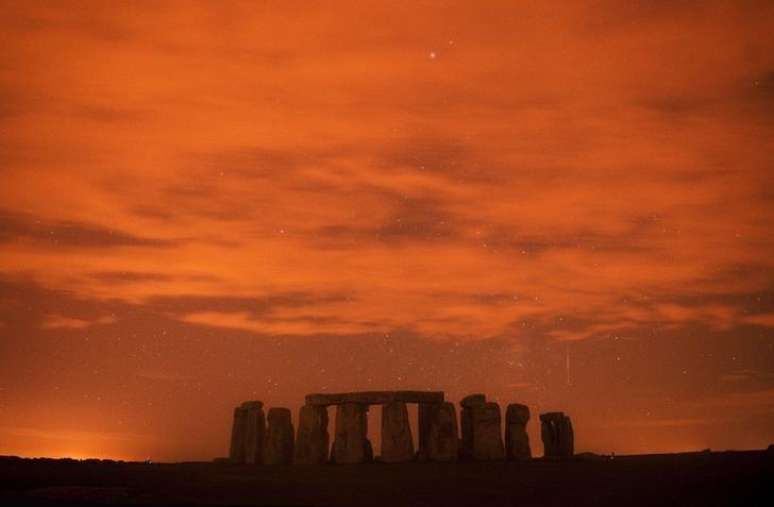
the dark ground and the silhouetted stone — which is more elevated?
the silhouetted stone

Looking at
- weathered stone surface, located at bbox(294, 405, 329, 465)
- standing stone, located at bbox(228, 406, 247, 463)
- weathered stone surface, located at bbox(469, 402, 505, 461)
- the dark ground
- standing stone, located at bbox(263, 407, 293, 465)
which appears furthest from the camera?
standing stone, located at bbox(228, 406, 247, 463)

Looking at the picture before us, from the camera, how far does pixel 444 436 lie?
115ft

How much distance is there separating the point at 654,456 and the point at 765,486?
29.3 feet

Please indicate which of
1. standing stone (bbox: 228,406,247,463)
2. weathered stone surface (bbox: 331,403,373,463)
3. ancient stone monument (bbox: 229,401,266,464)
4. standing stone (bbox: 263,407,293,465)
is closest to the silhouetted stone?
weathered stone surface (bbox: 331,403,373,463)

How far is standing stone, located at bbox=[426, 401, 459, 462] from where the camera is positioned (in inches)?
1371

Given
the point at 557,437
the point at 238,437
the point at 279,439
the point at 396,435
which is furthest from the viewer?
the point at 238,437

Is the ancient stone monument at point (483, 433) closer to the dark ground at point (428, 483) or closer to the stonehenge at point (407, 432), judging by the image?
the stonehenge at point (407, 432)

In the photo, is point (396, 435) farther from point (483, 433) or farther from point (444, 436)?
point (483, 433)

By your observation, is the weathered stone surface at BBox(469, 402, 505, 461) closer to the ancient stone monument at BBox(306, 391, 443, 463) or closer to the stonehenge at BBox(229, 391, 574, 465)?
the stonehenge at BBox(229, 391, 574, 465)

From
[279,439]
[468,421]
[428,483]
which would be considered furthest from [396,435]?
[428,483]

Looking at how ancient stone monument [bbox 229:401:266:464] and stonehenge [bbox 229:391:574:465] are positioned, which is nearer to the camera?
stonehenge [bbox 229:391:574:465]

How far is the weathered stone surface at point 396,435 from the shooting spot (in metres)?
34.8

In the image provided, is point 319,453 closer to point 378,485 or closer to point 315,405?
point 315,405

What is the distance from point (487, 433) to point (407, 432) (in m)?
2.51
